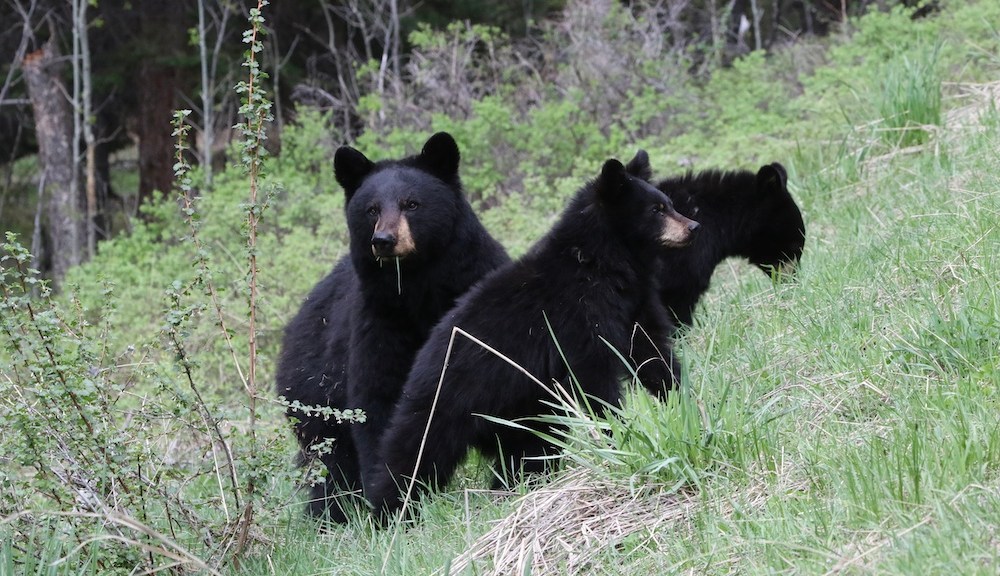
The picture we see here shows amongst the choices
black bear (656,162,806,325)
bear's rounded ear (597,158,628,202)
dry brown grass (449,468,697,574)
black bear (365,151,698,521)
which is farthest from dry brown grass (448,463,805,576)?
black bear (656,162,806,325)

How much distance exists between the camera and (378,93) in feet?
49.9

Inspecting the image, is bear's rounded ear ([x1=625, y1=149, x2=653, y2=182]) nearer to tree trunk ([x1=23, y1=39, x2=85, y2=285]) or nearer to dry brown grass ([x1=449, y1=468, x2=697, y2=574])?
dry brown grass ([x1=449, y1=468, x2=697, y2=574])

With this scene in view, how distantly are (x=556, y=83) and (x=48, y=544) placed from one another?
38.6ft

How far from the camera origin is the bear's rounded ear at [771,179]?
6934 mm

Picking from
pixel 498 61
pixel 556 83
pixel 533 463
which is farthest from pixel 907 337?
pixel 498 61

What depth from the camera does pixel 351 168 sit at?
5.77 metres

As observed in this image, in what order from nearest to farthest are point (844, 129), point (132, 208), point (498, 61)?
point (844, 129) → point (498, 61) → point (132, 208)

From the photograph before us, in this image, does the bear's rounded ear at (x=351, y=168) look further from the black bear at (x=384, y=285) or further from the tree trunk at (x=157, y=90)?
the tree trunk at (x=157, y=90)

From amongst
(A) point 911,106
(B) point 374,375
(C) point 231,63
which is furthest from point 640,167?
(C) point 231,63

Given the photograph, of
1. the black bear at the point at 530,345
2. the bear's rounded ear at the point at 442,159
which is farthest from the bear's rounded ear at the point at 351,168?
the black bear at the point at 530,345

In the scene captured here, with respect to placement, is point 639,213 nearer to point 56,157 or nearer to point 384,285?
point 384,285

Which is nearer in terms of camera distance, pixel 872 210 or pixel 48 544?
pixel 48 544

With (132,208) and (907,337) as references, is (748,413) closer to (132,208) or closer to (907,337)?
(907,337)

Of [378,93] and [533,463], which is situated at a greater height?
[378,93]
